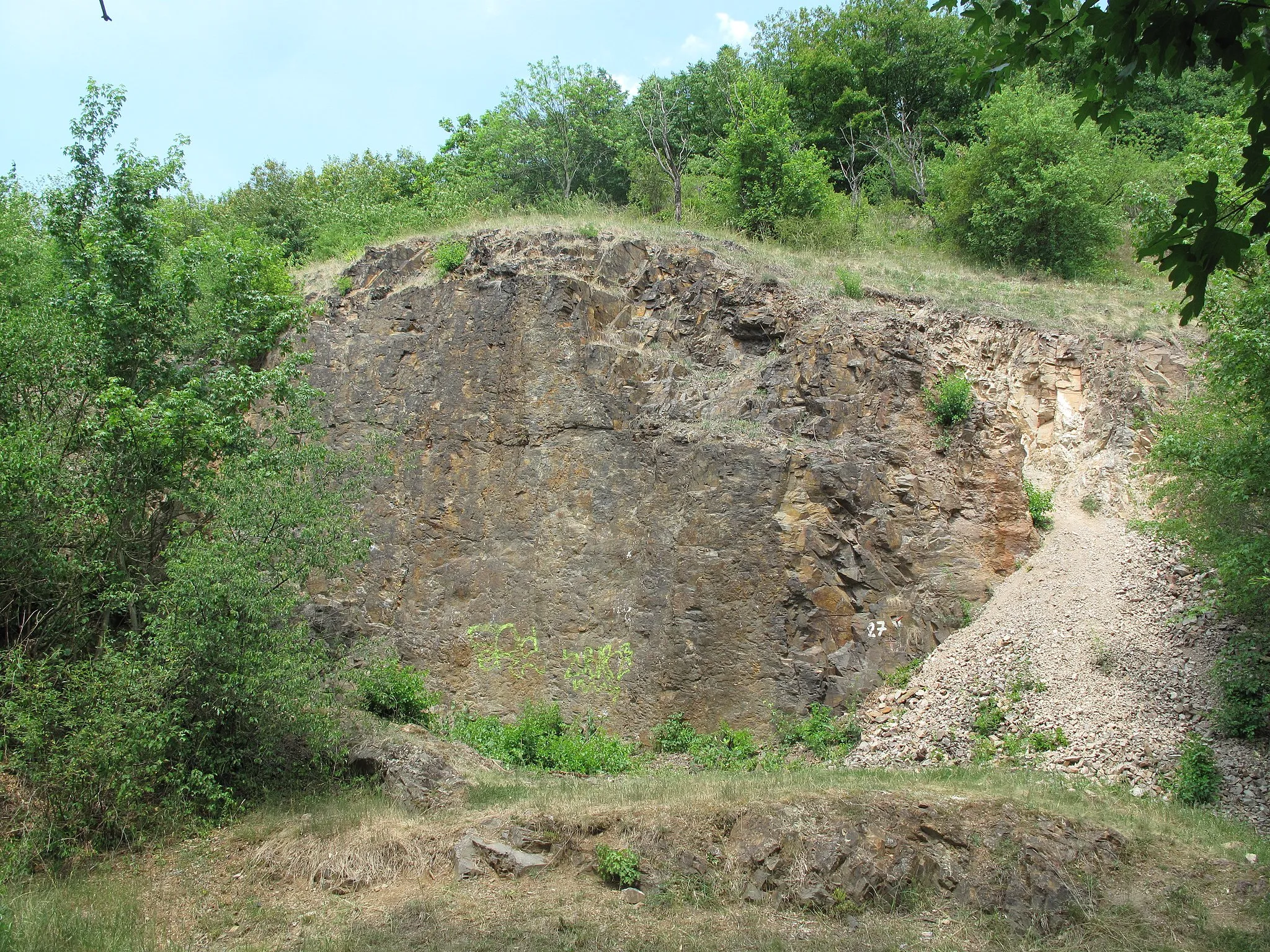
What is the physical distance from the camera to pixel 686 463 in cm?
1576

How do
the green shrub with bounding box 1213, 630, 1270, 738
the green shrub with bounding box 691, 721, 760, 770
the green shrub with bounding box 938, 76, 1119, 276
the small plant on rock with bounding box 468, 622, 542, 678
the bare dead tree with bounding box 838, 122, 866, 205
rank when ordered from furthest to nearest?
the bare dead tree with bounding box 838, 122, 866, 205, the green shrub with bounding box 938, 76, 1119, 276, the small plant on rock with bounding box 468, 622, 542, 678, the green shrub with bounding box 691, 721, 760, 770, the green shrub with bounding box 1213, 630, 1270, 738

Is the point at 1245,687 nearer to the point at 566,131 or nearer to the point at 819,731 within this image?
the point at 819,731

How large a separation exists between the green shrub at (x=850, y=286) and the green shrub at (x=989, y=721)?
9155 millimetres

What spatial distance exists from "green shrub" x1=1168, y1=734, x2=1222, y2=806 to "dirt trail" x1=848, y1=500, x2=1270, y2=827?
0.12m

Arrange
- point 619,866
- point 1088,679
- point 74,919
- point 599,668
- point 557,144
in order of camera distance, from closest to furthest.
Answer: point 74,919
point 619,866
point 1088,679
point 599,668
point 557,144

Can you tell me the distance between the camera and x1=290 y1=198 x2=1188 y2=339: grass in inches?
771

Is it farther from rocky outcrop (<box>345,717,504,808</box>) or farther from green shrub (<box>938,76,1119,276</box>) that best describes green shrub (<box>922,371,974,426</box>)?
green shrub (<box>938,76,1119,276</box>)

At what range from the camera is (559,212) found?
2316 cm

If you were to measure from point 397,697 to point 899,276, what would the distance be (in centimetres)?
1404

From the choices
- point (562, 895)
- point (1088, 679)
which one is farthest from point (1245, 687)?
point (562, 895)

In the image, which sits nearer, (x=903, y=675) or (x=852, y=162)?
(x=903, y=675)

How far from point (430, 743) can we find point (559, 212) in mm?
14394

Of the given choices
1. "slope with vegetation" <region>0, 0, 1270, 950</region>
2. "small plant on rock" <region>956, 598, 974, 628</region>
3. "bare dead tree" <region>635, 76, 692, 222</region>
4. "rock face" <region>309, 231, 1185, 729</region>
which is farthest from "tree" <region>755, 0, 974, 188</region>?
"small plant on rock" <region>956, 598, 974, 628</region>

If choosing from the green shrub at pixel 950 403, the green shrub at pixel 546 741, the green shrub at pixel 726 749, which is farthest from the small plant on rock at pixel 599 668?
the green shrub at pixel 950 403
